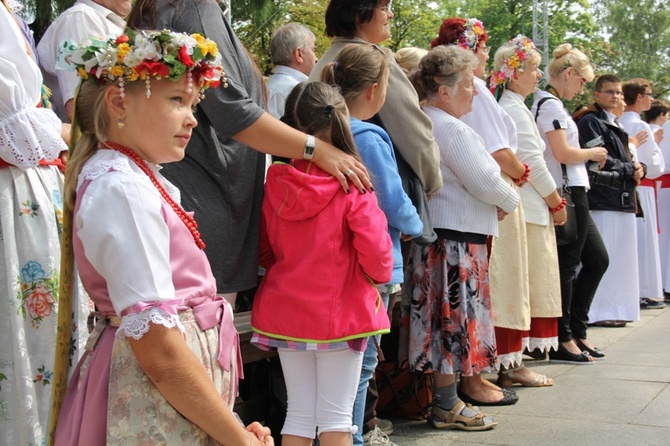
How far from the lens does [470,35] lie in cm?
593

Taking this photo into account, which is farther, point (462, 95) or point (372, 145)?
point (462, 95)

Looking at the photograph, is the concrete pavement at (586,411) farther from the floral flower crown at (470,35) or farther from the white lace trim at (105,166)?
the white lace trim at (105,166)

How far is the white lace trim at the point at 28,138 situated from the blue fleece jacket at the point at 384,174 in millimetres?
1288

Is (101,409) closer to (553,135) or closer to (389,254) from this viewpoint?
(389,254)

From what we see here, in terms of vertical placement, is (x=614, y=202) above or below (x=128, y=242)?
above

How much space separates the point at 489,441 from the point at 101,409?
9.70 ft

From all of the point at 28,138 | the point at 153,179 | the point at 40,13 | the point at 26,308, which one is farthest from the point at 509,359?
the point at 40,13

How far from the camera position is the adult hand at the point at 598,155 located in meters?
7.18

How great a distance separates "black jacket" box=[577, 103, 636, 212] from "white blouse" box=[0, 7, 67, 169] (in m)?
5.47

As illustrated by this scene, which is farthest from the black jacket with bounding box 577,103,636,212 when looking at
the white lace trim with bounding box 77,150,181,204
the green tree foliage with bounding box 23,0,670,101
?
the green tree foliage with bounding box 23,0,670,101

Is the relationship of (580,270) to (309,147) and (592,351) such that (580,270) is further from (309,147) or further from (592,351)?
(309,147)

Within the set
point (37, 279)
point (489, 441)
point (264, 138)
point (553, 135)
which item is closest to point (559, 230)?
point (553, 135)

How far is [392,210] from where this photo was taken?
3.96 metres

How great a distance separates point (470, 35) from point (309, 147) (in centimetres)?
285
